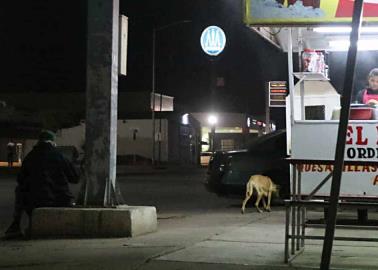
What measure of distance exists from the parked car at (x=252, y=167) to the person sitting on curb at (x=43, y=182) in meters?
5.02

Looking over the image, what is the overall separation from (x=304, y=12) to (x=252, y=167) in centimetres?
663

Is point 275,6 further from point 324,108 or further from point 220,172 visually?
point 220,172

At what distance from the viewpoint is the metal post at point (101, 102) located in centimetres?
868

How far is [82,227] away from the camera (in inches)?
327

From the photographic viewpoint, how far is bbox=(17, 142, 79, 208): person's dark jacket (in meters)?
8.78

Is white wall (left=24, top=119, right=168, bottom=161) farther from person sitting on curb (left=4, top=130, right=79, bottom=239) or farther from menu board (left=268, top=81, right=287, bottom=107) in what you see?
person sitting on curb (left=4, top=130, right=79, bottom=239)

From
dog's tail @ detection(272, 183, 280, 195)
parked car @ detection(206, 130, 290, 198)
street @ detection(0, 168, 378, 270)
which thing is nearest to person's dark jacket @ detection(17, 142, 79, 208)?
street @ detection(0, 168, 378, 270)

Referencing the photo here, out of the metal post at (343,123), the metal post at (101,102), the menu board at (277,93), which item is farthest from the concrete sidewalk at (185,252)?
the menu board at (277,93)

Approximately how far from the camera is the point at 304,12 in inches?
275

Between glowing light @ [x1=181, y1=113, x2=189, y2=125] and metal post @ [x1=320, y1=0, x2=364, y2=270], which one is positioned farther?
glowing light @ [x1=181, y1=113, x2=189, y2=125]

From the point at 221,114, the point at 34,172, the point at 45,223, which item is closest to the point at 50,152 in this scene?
the point at 34,172

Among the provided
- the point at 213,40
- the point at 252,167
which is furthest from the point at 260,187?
the point at 213,40

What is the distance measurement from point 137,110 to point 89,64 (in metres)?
43.3

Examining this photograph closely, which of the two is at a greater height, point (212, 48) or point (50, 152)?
point (212, 48)
